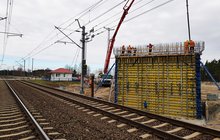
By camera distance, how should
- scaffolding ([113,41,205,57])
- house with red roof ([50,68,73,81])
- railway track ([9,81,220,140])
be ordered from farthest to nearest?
house with red roof ([50,68,73,81]) < scaffolding ([113,41,205,57]) < railway track ([9,81,220,140])

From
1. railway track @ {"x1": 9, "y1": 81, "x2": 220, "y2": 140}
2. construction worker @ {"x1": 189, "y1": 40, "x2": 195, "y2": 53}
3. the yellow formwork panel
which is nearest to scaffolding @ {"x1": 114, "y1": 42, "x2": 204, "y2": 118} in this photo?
A: the yellow formwork panel

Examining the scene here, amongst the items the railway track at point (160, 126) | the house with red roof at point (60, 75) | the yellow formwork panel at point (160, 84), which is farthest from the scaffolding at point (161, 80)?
the house with red roof at point (60, 75)

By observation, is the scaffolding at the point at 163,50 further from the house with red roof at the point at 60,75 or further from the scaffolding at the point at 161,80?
the house with red roof at the point at 60,75

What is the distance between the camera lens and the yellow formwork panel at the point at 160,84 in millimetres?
13750

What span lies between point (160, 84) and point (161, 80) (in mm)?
279

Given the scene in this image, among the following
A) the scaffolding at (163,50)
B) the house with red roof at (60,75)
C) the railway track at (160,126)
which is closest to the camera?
the railway track at (160,126)

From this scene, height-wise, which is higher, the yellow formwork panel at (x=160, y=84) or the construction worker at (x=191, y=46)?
the construction worker at (x=191, y=46)

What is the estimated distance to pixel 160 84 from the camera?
15.0m

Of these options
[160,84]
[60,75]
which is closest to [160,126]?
[160,84]

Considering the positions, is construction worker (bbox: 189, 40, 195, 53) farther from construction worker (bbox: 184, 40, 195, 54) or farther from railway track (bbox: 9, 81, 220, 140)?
railway track (bbox: 9, 81, 220, 140)

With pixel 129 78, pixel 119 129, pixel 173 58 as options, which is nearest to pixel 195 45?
pixel 173 58

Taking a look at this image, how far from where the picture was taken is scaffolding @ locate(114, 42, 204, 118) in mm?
13523

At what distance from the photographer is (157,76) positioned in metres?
15.2

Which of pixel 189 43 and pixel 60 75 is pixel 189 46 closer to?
pixel 189 43
